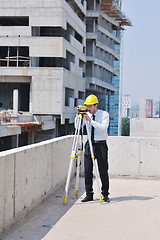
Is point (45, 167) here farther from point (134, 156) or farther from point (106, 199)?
point (134, 156)

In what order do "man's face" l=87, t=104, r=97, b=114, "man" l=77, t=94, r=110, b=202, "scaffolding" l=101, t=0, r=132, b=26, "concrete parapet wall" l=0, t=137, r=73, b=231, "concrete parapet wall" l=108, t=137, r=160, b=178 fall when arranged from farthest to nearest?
1. "scaffolding" l=101, t=0, r=132, b=26
2. "concrete parapet wall" l=108, t=137, r=160, b=178
3. "man" l=77, t=94, r=110, b=202
4. "man's face" l=87, t=104, r=97, b=114
5. "concrete parapet wall" l=0, t=137, r=73, b=231

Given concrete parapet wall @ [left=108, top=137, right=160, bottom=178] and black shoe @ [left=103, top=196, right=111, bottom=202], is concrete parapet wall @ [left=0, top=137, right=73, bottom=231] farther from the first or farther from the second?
concrete parapet wall @ [left=108, top=137, right=160, bottom=178]

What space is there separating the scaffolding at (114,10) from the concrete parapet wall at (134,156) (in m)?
55.2

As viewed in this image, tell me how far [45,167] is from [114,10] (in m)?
61.3

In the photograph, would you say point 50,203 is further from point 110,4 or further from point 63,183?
point 110,4

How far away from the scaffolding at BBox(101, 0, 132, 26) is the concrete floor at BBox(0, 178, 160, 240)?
58183 millimetres

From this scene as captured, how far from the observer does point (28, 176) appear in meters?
6.62

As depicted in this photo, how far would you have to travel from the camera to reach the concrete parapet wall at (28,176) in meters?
5.62

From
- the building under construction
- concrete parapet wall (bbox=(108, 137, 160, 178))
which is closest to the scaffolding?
the building under construction

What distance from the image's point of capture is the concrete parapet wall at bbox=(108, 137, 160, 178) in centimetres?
1032

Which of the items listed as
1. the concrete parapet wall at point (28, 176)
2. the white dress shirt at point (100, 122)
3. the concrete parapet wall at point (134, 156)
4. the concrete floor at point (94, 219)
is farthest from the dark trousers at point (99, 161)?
the concrete parapet wall at point (134, 156)

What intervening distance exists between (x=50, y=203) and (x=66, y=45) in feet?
120

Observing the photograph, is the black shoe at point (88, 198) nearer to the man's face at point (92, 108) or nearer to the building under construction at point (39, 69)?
the man's face at point (92, 108)

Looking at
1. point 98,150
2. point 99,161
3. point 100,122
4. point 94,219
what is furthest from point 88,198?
point 100,122
